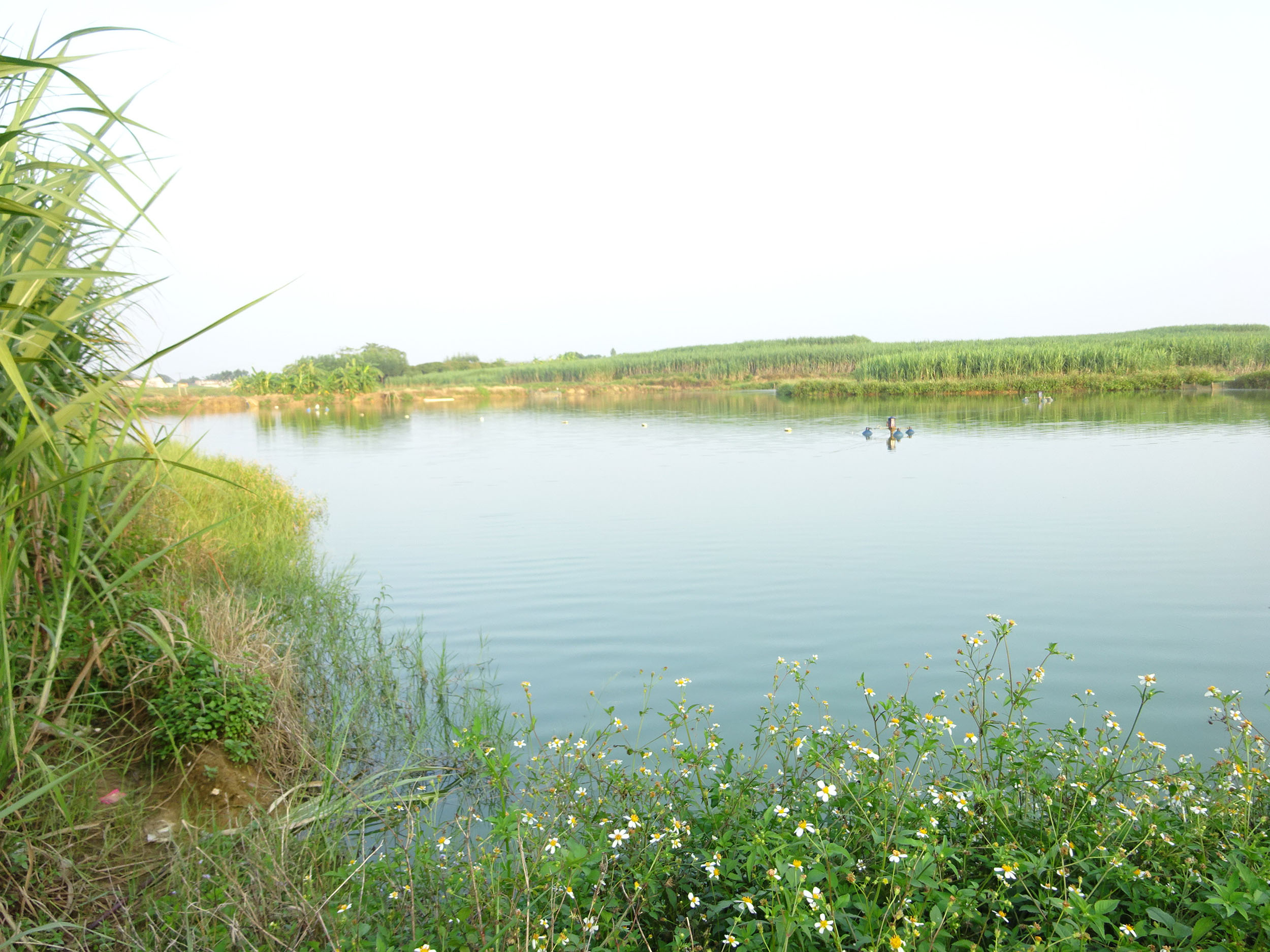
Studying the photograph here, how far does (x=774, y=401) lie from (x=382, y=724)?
39345 mm

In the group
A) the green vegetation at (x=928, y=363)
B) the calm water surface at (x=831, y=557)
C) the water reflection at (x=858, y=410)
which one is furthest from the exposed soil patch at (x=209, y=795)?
the green vegetation at (x=928, y=363)

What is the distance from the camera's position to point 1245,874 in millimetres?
2193

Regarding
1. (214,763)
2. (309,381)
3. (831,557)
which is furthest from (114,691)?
(309,381)

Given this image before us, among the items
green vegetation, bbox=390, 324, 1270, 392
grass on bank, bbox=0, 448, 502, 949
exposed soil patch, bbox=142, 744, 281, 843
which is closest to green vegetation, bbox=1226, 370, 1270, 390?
green vegetation, bbox=390, 324, 1270, 392

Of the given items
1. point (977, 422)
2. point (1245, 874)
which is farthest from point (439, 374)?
point (1245, 874)

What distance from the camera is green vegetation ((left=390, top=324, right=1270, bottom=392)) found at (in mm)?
40406

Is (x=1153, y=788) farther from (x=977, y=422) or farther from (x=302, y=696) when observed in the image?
(x=977, y=422)

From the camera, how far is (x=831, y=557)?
9375 millimetres

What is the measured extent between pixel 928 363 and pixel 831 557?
37616 mm

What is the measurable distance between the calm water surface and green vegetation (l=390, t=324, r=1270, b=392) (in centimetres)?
1986

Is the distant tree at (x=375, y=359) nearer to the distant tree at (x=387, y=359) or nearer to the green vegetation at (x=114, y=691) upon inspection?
the distant tree at (x=387, y=359)

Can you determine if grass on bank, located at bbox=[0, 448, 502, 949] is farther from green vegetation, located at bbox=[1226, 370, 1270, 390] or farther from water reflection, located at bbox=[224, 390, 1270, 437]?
green vegetation, located at bbox=[1226, 370, 1270, 390]

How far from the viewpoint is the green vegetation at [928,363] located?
40406mm

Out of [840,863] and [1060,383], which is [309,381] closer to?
[1060,383]
